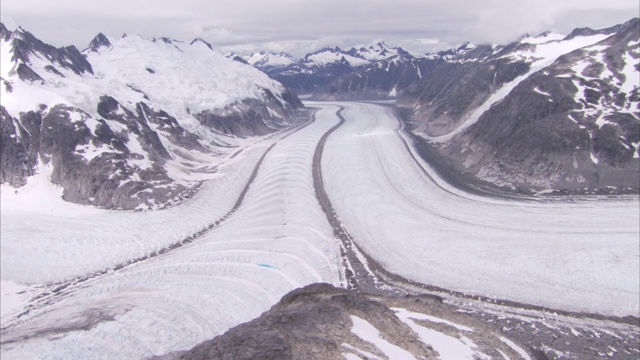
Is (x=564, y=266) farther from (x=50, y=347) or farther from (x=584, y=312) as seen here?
(x=50, y=347)

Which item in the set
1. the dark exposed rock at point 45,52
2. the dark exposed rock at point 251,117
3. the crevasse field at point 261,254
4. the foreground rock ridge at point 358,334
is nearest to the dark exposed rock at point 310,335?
the foreground rock ridge at point 358,334


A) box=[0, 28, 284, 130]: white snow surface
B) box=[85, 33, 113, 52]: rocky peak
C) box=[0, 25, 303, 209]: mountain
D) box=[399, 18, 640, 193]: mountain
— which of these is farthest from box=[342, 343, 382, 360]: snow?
box=[85, 33, 113, 52]: rocky peak

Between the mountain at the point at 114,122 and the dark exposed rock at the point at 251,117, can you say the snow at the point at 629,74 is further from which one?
the dark exposed rock at the point at 251,117

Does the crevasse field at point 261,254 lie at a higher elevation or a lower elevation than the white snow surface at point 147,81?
lower

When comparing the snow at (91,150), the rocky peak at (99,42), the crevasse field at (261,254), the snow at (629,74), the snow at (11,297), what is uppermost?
the rocky peak at (99,42)

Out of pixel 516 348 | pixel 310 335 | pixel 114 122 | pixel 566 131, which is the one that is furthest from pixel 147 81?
pixel 516 348

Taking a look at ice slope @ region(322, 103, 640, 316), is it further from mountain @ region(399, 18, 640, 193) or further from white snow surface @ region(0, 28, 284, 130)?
white snow surface @ region(0, 28, 284, 130)

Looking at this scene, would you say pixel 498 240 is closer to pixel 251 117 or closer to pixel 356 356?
pixel 356 356

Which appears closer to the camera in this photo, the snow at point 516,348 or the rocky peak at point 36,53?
the snow at point 516,348

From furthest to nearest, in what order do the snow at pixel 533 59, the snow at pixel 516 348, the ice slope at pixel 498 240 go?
the snow at pixel 533 59
the ice slope at pixel 498 240
the snow at pixel 516 348
